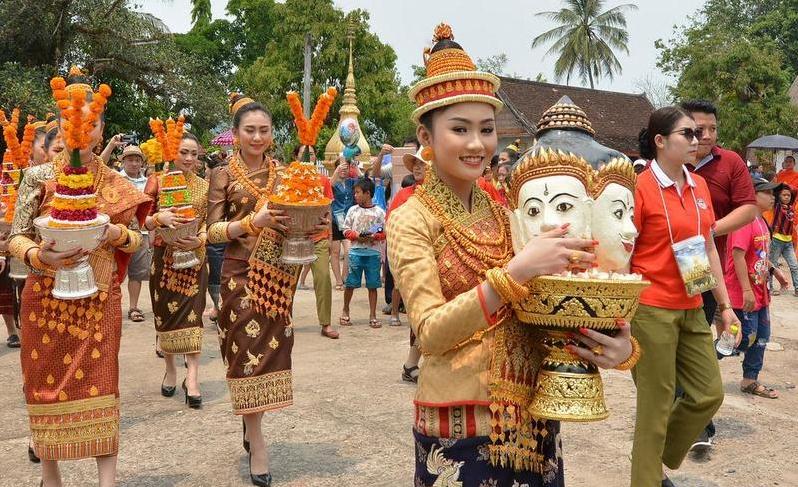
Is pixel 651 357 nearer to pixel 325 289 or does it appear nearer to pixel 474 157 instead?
pixel 474 157

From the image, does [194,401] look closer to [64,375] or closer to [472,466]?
[64,375]

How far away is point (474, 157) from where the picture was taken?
A: 2.12m

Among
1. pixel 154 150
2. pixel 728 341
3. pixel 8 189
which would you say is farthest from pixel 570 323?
pixel 8 189

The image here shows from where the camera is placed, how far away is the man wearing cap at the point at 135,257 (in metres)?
8.56

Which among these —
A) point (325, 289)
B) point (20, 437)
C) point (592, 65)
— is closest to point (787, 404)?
point (325, 289)

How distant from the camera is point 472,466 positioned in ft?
6.89

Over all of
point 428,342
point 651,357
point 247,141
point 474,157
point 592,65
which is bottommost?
point 651,357

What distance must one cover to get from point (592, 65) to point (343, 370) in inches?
1506

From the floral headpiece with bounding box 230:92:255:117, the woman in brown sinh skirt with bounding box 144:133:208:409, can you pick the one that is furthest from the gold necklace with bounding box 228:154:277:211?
the woman in brown sinh skirt with bounding box 144:133:208:409

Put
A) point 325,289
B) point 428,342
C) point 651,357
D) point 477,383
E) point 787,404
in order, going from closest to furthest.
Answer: point 428,342
point 477,383
point 651,357
point 787,404
point 325,289

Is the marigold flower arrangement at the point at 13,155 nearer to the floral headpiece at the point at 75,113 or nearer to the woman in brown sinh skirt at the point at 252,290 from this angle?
the woman in brown sinh skirt at the point at 252,290

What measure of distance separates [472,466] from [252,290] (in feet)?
7.68

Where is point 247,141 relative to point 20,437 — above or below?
above

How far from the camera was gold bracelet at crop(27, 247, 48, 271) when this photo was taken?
11.0 ft
